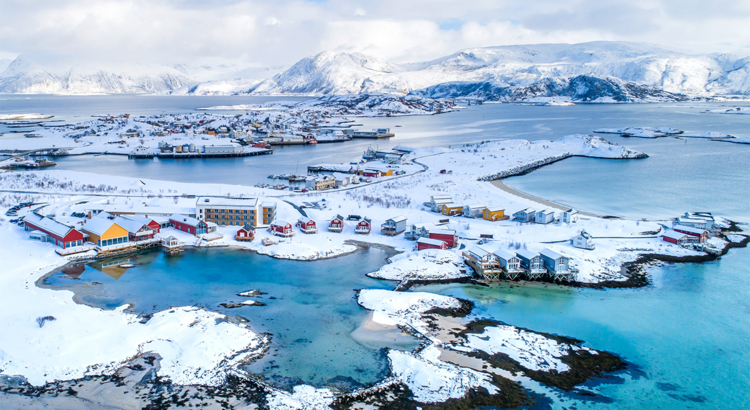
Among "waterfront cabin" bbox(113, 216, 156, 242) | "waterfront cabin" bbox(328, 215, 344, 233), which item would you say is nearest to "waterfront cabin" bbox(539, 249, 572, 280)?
"waterfront cabin" bbox(328, 215, 344, 233)

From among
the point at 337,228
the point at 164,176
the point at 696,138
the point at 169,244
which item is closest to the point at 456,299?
the point at 337,228

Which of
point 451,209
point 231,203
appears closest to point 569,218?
point 451,209

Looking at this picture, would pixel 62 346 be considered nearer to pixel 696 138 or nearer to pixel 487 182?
pixel 487 182

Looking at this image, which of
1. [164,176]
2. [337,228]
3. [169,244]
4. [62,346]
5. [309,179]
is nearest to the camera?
[62,346]

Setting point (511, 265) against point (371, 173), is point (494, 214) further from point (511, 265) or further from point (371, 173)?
point (371, 173)

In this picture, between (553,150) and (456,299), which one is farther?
(553,150)

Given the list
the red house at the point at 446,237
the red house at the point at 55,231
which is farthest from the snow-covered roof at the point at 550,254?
the red house at the point at 55,231
